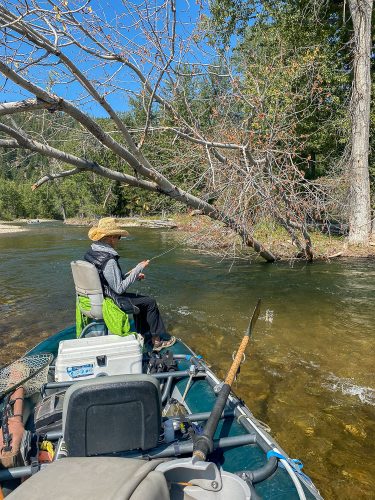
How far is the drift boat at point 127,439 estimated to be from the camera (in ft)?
5.00

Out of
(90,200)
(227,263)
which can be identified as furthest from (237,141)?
(90,200)

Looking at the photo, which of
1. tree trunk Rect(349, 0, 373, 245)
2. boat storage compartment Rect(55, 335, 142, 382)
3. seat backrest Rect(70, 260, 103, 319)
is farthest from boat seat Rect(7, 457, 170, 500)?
tree trunk Rect(349, 0, 373, 245)

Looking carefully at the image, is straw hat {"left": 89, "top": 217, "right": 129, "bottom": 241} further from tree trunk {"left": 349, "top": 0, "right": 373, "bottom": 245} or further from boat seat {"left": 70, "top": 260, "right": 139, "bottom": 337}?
tree trunk {"left": 349, "top": 0, "right": 373, "bottom": 245}

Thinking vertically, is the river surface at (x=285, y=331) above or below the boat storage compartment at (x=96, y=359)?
below

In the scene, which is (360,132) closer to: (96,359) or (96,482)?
(96,359)

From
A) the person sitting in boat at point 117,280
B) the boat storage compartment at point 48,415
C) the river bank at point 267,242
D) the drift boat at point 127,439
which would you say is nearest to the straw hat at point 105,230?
the person sitting in boat at point 117,280

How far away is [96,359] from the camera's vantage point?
3.57 meters

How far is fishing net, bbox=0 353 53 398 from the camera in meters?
3.54

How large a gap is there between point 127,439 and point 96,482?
0.75m

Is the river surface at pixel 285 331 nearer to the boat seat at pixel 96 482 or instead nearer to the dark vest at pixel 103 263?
the dark vest at pixel 103 263

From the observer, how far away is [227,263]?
44.0 feet

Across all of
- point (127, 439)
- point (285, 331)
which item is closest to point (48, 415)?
point (127, 439)

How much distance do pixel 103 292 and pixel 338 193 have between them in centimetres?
1101

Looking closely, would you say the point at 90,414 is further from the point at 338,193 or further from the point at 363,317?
the point at 338,193
